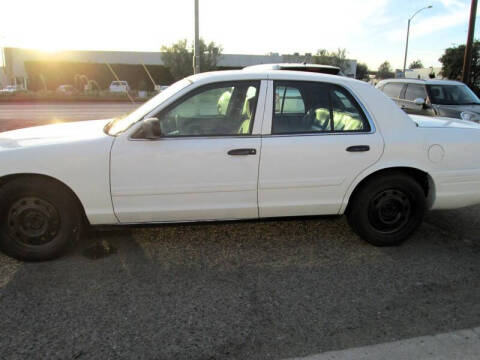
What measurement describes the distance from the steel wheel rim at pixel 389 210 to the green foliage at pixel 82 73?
152 ft

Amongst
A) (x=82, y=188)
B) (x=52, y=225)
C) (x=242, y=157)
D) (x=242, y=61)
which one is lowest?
(x=52, y=225)

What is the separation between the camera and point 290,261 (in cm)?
386

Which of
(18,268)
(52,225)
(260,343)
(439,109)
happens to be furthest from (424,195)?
(439,109)

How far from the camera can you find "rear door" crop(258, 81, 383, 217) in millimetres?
3771

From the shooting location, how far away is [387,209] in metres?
4.13

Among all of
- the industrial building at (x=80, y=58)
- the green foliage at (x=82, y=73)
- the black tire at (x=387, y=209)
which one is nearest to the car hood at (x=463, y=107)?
the black tire at (x=387, y=209)

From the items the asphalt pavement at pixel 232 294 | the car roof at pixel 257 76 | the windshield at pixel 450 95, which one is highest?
the car roof at pixel 257 76

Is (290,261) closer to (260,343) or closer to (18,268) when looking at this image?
(260,343)

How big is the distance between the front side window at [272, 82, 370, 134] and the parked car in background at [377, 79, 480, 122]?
5.91 m

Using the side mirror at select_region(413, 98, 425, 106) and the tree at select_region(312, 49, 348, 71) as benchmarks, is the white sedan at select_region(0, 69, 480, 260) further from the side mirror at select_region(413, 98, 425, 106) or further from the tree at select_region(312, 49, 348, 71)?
the tree at select_region(312, 49, 348, 71)

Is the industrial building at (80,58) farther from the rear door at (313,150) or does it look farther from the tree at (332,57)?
the rear door at (313,150)

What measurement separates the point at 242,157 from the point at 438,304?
1.94m

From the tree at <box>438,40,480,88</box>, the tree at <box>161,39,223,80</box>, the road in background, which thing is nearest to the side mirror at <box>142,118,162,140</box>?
the road in background

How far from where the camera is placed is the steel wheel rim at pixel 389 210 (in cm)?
409
